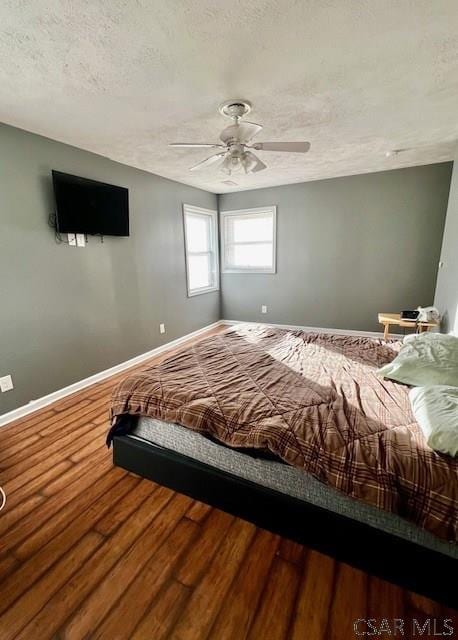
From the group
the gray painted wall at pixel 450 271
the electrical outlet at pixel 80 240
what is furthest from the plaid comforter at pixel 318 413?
the electrical outlet at pixel 80 240

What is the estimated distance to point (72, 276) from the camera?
2.84 meters

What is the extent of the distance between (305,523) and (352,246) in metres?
3.85

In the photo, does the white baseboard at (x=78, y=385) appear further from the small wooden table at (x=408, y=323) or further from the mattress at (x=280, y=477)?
the small wooden table at (x=408, y=323)

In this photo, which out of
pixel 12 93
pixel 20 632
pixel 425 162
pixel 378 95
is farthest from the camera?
pixel 425 162

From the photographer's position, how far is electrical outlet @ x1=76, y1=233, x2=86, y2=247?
2.84 m

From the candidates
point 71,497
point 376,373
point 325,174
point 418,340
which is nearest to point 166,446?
point 71,497

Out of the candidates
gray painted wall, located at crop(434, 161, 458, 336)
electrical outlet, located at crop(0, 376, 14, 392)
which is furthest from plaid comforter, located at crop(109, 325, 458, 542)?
electrical outlet, located at crop(0, 376, 14, 392)

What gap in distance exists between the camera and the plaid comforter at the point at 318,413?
1.08 meters

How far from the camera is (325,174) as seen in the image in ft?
13.0

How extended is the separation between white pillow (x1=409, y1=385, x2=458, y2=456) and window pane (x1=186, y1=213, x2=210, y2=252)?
381 centimetres

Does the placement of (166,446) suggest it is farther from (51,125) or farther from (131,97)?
(51,125)

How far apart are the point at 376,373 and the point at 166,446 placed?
1453 mm

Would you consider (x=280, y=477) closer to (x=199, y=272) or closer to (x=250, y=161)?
(x=250, y=161)

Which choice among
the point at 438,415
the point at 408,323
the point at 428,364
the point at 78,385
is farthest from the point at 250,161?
the point at 78,385
